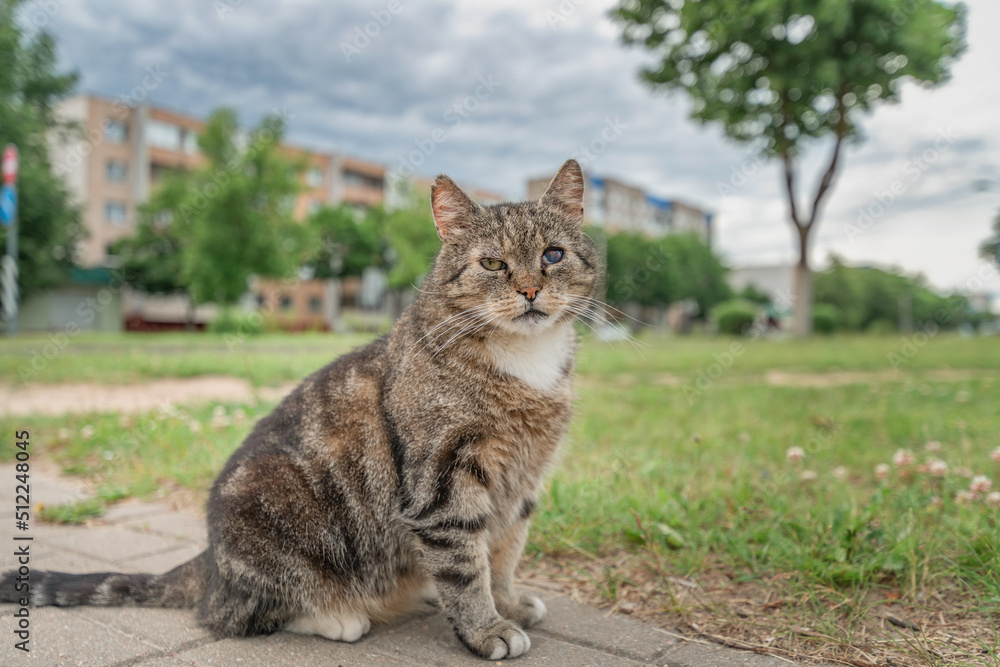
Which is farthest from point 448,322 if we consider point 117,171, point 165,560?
point 117,171

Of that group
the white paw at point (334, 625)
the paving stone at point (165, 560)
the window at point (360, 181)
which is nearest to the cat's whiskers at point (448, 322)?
the white paw at point (334, 625)

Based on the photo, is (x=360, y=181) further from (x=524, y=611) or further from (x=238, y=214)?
(x=524, y=611)

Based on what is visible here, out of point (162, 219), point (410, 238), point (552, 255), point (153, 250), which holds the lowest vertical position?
point (552, 255)

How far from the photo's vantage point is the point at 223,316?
26000mm

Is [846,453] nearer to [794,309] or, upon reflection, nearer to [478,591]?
[478,591]

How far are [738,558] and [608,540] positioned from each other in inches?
21.3

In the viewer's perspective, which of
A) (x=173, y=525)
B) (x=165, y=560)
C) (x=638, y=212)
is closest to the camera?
(x=165, y=560)

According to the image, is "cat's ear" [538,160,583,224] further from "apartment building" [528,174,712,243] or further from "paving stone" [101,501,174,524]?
"apartment building" [528,174,712,243]

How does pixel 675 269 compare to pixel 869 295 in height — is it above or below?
above

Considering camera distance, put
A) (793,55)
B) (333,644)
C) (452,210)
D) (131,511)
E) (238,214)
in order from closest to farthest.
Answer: (333,644) < (452,210) < (131,511) < (793,55) < (238,214)

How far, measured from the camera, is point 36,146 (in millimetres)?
15578

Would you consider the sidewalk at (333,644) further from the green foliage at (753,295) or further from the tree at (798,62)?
the green foliage at (753,295)

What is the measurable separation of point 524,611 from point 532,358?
2.83 ft

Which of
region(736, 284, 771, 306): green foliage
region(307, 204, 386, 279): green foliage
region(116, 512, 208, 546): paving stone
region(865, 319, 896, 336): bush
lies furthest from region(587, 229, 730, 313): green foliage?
region(116, 512, 208, 546): paving stone
